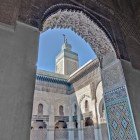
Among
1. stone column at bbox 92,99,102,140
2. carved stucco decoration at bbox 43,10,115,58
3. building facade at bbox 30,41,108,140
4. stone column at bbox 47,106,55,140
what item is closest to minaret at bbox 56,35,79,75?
building facade at bbox 30,41,108,140

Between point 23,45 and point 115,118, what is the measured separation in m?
1.54

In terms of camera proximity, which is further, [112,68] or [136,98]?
[112,68]

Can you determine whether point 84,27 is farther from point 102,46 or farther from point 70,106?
point 70,106

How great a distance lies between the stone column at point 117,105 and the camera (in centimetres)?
214

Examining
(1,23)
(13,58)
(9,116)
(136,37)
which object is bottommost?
(9,116)

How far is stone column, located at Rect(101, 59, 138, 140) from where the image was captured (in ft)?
7.02

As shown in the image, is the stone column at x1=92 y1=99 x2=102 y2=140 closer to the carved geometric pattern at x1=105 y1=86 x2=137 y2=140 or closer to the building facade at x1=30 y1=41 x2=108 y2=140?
the building facade at x1=30 y1=41 x2=108 y2=140

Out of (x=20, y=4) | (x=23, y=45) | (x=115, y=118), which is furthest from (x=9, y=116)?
(x=115, y=118)

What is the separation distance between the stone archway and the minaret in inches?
638

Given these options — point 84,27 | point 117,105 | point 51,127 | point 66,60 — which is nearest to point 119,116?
point 117,105

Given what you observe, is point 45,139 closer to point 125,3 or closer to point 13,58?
point 125,3

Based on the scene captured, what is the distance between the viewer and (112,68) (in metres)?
2.61

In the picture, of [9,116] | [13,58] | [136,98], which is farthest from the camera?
[136,98]

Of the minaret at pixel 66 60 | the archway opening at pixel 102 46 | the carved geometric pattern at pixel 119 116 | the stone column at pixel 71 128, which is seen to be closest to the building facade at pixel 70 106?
the stone column at pixel 71 128
